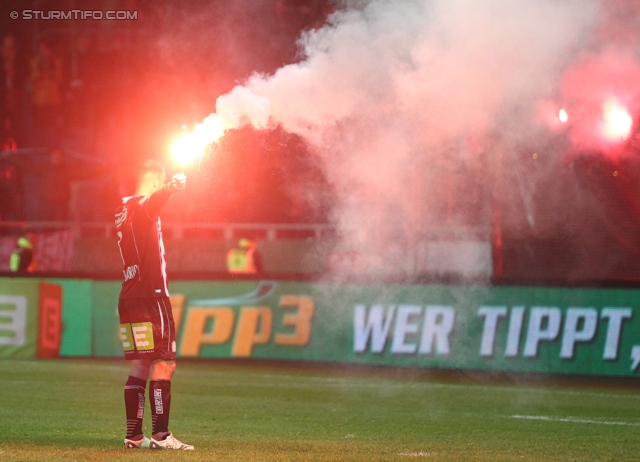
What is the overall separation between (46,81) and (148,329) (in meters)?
18.6

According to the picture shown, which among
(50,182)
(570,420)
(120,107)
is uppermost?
A: (120,107)

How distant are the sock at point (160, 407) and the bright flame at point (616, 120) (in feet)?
24.9

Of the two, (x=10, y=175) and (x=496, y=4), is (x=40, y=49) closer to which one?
(x=10, y=175)

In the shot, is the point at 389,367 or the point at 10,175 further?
the point at 10,175

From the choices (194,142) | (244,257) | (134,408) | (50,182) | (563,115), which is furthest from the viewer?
(50,182)

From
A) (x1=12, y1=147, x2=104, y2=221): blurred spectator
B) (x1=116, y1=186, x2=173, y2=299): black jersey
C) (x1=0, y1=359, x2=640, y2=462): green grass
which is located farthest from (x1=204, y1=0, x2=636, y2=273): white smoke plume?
(x1=12, y1=147, x2=104, y2=221): blurred spectator

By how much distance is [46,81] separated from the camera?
80.1ft

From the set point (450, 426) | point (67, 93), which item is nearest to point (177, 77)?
point (67, 93)

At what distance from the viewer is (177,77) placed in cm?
1902

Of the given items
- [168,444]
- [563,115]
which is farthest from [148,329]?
[563,115]

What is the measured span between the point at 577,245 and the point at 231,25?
9.00 m

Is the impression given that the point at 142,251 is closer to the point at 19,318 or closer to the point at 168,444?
the point at 168,444

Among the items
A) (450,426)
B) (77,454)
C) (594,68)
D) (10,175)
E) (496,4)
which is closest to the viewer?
(77,454)

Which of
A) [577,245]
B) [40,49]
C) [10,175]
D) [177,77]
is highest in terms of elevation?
[40,49]
